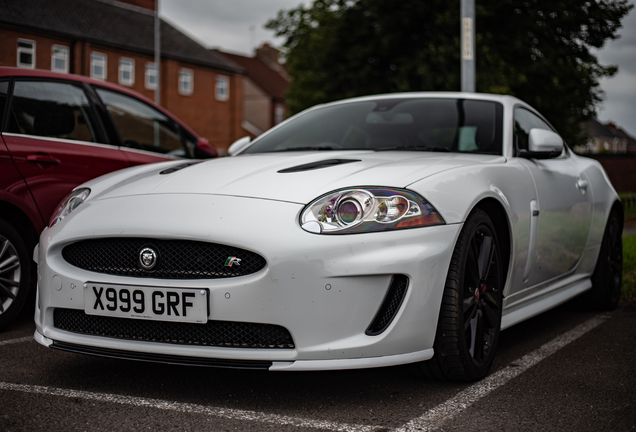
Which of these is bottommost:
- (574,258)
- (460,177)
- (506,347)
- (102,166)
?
(506,347)

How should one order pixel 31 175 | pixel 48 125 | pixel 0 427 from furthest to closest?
pixel 48 125
pixel 31 175
pixel 0 427

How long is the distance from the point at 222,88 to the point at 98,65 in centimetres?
1088

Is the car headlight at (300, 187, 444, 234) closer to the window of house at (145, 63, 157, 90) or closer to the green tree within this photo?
the green tree

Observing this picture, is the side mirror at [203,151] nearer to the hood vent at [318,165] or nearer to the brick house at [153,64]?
→ the hood vent at [318,165]

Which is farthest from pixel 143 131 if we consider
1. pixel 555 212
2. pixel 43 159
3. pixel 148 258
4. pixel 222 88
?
pixel 222 88

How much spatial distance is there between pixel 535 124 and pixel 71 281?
10.5 ft

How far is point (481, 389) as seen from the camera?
10.1 feet

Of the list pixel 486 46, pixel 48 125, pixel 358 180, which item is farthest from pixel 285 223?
pixel 486 46

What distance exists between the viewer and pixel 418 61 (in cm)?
2191

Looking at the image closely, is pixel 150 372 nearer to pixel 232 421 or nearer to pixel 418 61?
pixel 232 421

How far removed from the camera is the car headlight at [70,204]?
3.39m

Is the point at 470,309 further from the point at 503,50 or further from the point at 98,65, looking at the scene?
the point at 98,65

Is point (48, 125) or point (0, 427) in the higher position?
point (48, 125)

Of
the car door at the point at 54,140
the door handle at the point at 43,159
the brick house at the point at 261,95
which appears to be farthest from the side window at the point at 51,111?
the brick house at the point at 261,95
